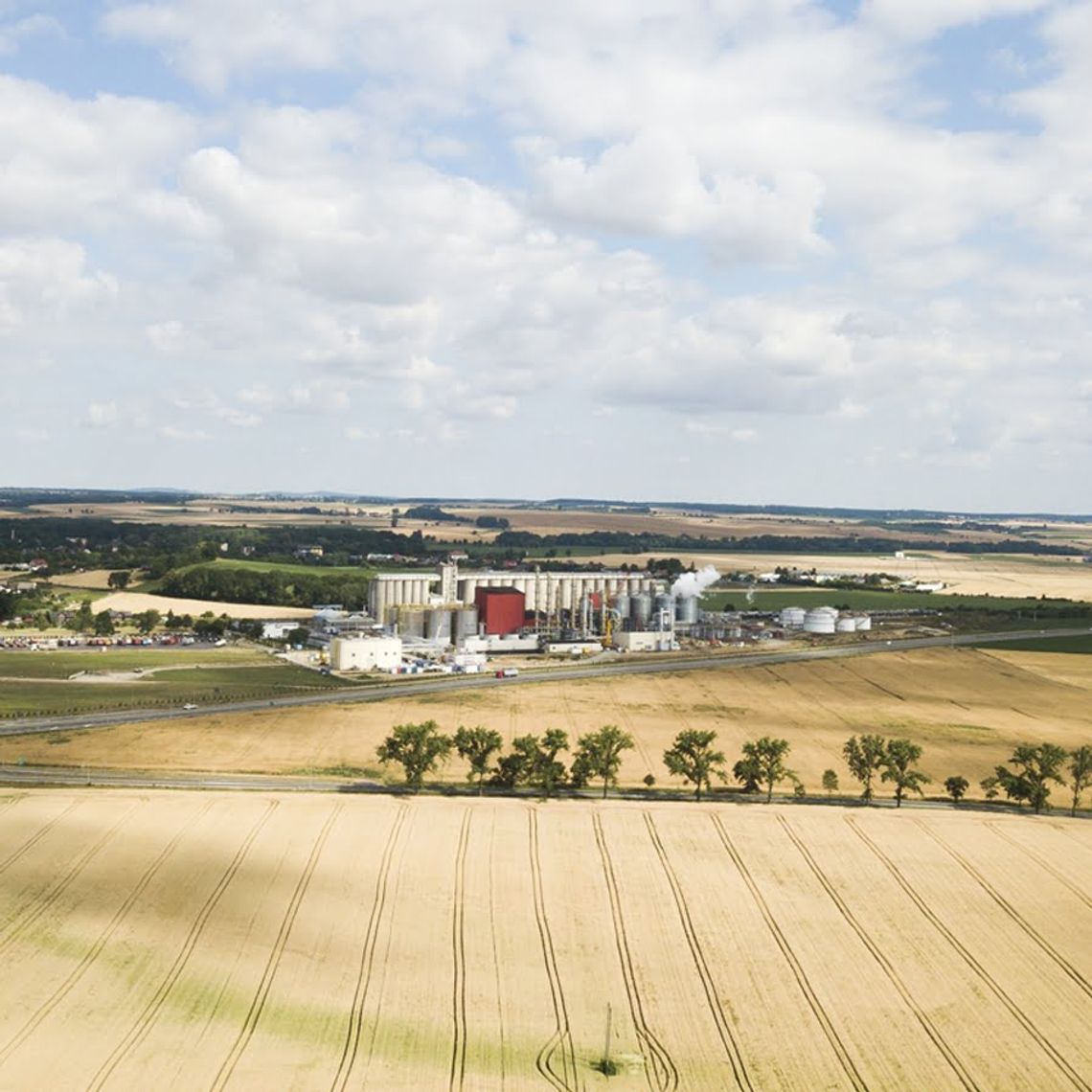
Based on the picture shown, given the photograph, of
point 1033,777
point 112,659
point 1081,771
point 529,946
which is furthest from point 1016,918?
point 112,659

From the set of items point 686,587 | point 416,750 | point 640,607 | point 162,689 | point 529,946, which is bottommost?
point 162,689

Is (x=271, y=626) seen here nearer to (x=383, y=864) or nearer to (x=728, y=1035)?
(x=383, y=864)

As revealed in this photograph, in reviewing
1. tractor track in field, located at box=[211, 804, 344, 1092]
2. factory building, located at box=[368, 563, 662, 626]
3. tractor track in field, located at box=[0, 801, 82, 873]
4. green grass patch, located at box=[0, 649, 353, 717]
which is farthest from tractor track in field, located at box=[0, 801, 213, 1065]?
factory building, located at box=[368, 563, 662, 626]

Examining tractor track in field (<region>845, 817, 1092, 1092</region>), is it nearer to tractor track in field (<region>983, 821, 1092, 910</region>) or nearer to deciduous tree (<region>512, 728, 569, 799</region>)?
tractor track in field (<region>983, 821, 1092, 910</region>)

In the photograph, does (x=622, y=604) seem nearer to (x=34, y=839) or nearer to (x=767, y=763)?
(x=767, y=763)

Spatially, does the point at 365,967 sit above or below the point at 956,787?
below

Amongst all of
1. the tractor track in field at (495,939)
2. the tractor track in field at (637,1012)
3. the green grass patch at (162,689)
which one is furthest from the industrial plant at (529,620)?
the tractor track in field at (637,1012)
